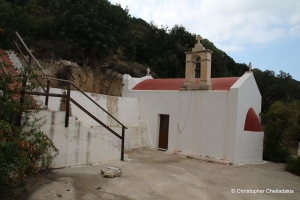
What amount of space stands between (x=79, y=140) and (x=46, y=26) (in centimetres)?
1186

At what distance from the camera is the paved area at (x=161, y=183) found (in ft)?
18.6

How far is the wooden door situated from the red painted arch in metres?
4.04

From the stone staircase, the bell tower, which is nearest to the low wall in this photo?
the stone staircase

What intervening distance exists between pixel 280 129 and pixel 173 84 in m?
5.93

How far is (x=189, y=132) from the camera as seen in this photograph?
1236cm

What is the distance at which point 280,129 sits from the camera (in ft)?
41.5

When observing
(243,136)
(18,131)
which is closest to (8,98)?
(18,131)

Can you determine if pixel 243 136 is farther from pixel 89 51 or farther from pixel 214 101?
pixel 89 51

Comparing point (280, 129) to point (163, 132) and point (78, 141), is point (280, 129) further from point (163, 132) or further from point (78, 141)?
point (78, 141)

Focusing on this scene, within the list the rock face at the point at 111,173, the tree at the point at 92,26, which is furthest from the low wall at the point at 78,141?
the tree at the point at 92,26

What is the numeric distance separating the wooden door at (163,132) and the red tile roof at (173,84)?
1700 mm

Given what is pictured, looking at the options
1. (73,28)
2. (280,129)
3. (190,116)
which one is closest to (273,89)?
(280,129)

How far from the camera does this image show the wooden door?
13.5 meters

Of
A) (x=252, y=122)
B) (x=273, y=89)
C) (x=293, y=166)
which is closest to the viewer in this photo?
(x=293, y=166)
